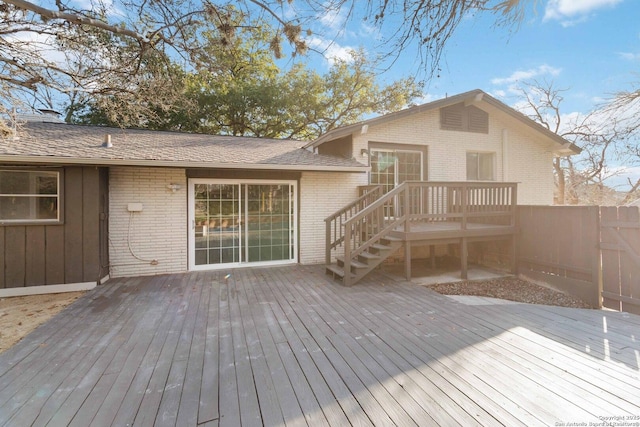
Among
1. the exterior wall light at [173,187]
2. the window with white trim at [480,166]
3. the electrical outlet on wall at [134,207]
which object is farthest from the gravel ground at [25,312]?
the window with white trim at [480,166]

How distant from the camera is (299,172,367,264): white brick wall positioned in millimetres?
7430

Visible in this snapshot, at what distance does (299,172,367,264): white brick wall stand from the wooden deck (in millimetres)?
2981

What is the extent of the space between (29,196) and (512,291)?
29.9 feet

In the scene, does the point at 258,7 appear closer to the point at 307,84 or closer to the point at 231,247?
the point at 231,247

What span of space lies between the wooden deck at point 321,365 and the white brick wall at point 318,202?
298 centimetres

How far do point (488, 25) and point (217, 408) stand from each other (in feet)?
14.4

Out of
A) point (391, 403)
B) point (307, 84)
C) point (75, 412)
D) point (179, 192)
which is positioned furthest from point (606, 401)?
point (307, 84)

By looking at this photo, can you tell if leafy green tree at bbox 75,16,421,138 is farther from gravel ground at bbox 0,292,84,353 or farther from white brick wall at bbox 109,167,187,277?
gravel ground at bbox 0,292,84,353

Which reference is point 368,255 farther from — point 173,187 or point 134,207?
point 134,207

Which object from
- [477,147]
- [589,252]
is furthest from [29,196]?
[477,147]

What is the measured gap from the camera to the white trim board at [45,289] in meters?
5.13

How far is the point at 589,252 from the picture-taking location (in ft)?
16.1

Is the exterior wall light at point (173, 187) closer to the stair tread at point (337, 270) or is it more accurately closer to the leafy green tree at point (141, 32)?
the leafy green tree at point (141, 32)

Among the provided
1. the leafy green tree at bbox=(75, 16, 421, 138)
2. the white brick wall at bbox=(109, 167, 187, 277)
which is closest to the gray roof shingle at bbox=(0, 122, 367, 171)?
the white brick wall at bbox=(109, 167, 187, 277)
